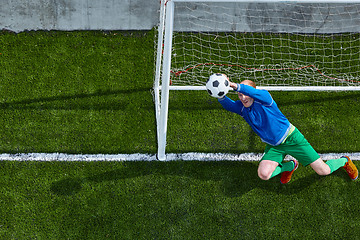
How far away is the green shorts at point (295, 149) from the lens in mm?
4027

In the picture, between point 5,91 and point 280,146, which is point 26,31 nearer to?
point 5,91

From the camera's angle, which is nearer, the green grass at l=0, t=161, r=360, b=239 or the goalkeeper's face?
the goalkeeper's face

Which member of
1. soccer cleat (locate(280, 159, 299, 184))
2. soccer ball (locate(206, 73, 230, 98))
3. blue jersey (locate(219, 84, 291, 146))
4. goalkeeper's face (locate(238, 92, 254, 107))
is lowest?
soccer cleat (locate(280, 159, 299, 184))

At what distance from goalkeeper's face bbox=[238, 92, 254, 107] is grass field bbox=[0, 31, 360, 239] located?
114cm

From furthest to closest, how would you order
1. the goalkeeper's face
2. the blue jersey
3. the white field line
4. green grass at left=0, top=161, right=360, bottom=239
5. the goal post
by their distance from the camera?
the goal post
the white field line
green grass at left=0, top=161, right=360, bottom=239
the blue jersey
the goalkeeper's face

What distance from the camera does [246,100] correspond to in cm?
371

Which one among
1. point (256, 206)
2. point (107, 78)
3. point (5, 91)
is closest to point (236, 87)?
point (256, 206)

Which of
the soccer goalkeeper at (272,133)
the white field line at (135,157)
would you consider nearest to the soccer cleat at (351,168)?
the soccer goalkeeper at (272,133)

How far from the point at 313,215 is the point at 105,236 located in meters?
2.95

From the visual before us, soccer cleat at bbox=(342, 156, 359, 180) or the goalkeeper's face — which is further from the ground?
the goalkeeper's face

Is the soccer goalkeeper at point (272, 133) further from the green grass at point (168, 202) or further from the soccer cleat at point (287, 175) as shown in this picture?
the green grass at point (168, 202)

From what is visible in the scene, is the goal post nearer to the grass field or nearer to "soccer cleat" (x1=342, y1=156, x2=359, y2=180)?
the grass field

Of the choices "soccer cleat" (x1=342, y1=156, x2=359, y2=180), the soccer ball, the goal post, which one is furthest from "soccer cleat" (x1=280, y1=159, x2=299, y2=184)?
the soccer ball

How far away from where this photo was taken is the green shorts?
4.03 m
